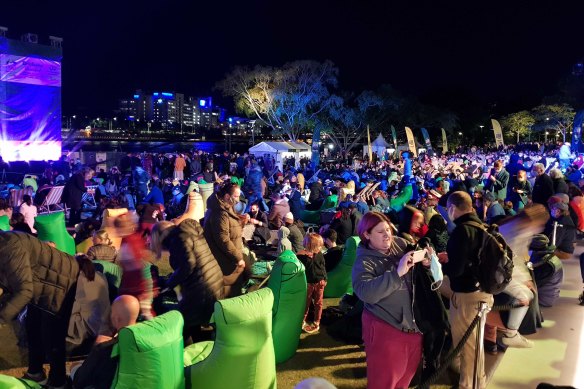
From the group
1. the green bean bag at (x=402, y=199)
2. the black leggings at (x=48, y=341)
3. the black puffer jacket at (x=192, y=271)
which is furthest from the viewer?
the green bean bag at (x=402, y=199)

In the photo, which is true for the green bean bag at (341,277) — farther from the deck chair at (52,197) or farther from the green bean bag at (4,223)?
the deck chair at (52,197)

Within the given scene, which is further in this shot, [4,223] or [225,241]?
[4,223]

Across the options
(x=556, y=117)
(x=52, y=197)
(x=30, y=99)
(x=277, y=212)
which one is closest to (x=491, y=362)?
(x=277, y=212)

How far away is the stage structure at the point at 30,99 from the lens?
1147 inches

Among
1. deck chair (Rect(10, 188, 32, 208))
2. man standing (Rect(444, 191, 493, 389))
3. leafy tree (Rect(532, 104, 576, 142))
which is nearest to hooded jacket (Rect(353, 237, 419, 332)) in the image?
man standing (Rect(444, 191, 493, 389))

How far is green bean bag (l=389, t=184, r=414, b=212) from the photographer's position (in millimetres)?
11391

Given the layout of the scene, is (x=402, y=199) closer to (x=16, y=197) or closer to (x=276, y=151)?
(x=16, y=197)

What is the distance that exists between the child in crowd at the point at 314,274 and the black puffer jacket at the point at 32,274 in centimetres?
244

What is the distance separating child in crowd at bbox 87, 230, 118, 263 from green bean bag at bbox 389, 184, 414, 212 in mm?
6726

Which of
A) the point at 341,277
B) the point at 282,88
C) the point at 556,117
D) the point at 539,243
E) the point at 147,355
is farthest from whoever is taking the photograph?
the point at 556,117

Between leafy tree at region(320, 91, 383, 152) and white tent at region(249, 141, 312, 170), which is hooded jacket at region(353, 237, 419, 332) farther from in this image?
leafy tree at region(320, 91, 383, 152)

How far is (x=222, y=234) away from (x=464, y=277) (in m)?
2.39

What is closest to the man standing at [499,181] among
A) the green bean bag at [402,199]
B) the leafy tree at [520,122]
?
the green bean bag at [402,199]

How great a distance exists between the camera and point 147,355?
290cm
